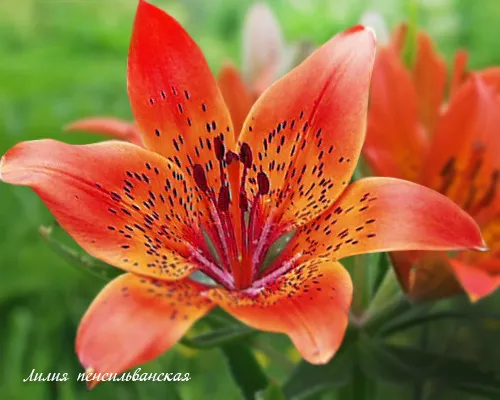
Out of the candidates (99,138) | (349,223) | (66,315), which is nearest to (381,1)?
(99,138)

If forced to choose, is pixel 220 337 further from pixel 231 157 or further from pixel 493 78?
pixel 493 78

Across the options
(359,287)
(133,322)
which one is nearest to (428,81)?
(359,287)

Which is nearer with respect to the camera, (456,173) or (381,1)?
(456,173)

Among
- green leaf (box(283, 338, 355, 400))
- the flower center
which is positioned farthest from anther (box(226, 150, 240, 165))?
green leaf (box(283, 338, 355, 400))

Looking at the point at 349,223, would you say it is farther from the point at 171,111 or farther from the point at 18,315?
the point at 18,315

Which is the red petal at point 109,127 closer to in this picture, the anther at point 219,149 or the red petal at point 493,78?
the anther at point 219,149

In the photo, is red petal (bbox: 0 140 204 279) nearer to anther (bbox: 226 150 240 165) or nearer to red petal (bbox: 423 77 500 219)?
anther (bbox: 226 150 240 165)
